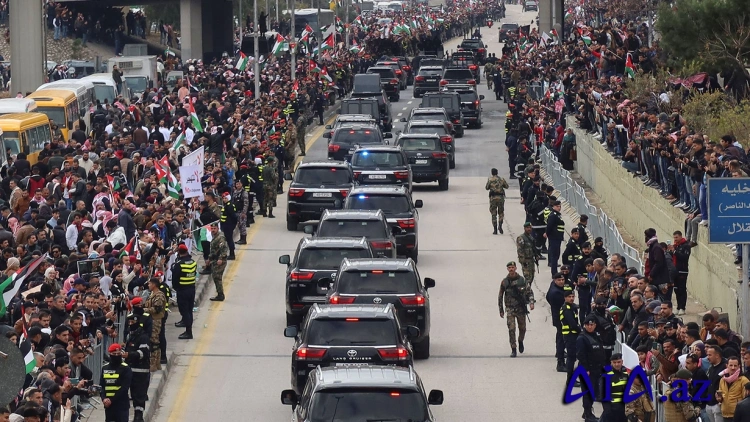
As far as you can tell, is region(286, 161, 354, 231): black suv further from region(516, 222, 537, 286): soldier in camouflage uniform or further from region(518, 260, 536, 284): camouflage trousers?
region(518, 260, 536, 284): camouflage trousers

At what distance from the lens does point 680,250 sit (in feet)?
73.0

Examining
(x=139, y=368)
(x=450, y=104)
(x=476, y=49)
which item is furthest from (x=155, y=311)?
(x=476, y=49)

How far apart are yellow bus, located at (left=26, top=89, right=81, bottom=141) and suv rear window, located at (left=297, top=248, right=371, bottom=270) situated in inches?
754

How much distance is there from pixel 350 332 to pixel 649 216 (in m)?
12.1

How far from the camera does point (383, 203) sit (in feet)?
92.9

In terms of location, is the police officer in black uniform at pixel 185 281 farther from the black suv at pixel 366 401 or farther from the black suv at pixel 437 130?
the black suv at pixel 437 130

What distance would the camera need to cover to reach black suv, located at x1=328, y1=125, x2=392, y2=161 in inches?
1576

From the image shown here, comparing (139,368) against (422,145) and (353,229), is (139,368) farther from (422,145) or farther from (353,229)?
(422,145)

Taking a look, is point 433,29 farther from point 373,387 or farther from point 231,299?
point 373,387

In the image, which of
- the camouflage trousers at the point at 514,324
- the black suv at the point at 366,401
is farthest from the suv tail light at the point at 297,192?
the black suv at the point at 366,401

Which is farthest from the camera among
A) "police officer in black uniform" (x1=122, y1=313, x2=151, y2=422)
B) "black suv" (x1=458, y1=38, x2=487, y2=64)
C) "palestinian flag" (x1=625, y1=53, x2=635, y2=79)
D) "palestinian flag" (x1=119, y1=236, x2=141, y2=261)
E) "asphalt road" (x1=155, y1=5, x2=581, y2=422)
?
"black suv" (x1=458, y1=38, x2=487, y2=64)

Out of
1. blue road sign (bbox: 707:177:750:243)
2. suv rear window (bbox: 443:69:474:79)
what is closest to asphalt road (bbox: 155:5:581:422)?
blue road sign (bbox: 707:177:750:243)

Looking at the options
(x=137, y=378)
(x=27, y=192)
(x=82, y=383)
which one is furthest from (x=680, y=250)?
(x=27, y=192)

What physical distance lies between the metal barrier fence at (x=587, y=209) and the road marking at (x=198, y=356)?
6.33 meters
